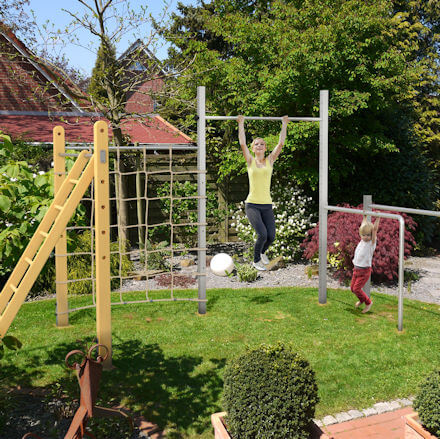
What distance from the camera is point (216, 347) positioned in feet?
17.1

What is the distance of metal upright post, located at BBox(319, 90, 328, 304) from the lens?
636 centimetres

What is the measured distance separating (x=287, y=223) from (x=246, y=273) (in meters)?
1.65

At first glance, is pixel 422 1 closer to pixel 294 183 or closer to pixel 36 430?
pixel 294 183

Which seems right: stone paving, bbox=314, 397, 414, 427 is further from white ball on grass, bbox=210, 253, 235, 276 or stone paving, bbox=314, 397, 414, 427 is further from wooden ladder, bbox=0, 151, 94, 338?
white ball on grass, bbox=210, 253, 235, 276

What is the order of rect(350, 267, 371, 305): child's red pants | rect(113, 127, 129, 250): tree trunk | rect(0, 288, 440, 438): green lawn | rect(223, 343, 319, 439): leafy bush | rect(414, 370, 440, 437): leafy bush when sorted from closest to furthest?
rect(223, 343, 319, 439): leafy bush, rect(414, 370, 440, 437): leafy bush, rect(0, 288, 440, 438): green lawn, rect(350, 267, 371, 305): child's red pants, rect(113, 127, 129, 250): tree trunk

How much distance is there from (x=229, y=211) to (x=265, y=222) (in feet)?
16.9

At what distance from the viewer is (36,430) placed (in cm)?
353

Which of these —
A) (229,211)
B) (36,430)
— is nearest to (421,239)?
(229,211)

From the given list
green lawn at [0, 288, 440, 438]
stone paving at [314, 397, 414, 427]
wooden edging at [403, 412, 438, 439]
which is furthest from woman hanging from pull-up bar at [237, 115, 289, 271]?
wooden edging at [403, 412, 438, 439]

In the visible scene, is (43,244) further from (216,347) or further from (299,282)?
(299,282)

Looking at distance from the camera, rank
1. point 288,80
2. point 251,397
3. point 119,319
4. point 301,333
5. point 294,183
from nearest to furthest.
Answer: point 251,397 → point 301,333 → point 119,319 → point 288,80 → point 294,183

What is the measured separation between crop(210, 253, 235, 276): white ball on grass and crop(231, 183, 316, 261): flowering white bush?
1.11 meters

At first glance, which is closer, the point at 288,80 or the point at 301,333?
the point at 301,333

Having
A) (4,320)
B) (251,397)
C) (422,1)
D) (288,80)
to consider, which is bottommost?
(251,397)
